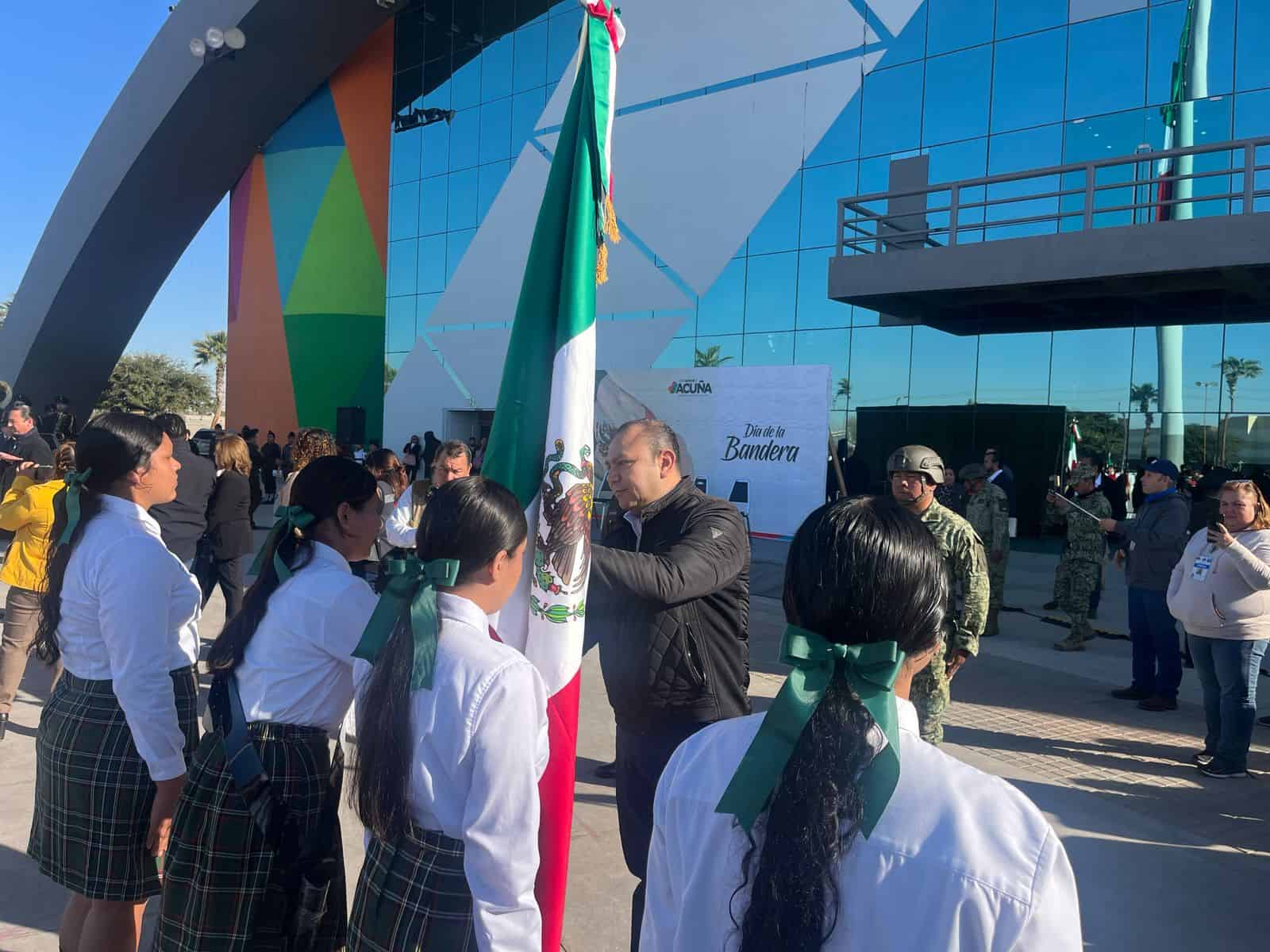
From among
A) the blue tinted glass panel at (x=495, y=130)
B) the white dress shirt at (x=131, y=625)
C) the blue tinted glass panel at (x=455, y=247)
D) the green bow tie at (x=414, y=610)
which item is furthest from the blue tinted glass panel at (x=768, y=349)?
the green bow tie at (x=414, y=610)

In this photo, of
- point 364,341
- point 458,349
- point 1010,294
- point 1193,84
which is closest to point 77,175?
point 364,341

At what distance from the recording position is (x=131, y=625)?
237cm

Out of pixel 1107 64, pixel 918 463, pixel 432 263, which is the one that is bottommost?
pixel 918 463

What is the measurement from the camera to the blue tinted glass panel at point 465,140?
22.3 metres

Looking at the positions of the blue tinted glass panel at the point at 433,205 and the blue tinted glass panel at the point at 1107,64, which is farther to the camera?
the blue tinted glass panel at the point at 433,205

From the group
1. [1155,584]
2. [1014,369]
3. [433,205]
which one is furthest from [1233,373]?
[433,205]

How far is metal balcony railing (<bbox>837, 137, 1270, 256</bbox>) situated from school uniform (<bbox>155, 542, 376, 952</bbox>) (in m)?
10.0

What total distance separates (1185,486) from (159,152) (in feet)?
81.1

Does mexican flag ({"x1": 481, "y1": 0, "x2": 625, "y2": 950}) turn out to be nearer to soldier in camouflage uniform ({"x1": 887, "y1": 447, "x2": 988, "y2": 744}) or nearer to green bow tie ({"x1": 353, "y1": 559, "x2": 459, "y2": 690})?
green bow tie ({"x1": 353, "y1": 559, "x2": 459, "y2": 690})

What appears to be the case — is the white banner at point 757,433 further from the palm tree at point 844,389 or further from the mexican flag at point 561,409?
the mexican flag at point 561,409

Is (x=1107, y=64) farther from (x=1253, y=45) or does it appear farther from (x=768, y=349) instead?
(x=768, y=349)

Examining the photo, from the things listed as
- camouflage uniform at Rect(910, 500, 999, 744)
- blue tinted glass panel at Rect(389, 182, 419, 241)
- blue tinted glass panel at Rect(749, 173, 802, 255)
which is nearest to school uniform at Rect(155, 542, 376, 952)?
camouflage uniform at Rect(910, 500, 999, 744)

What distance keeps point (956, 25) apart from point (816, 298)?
4954mm

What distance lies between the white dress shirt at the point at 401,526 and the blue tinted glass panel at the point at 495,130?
17.5 metres
